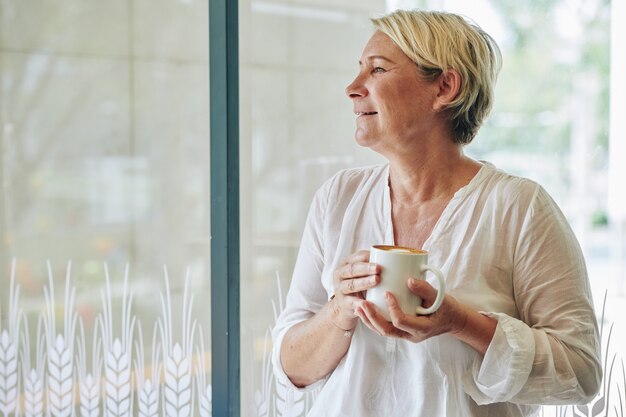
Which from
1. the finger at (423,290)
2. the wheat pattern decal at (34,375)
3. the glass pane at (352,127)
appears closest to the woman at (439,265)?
the finger at (423,290)

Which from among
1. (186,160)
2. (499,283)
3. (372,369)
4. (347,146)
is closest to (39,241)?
(186,160)

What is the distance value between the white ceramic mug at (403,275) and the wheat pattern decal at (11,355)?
1.78m

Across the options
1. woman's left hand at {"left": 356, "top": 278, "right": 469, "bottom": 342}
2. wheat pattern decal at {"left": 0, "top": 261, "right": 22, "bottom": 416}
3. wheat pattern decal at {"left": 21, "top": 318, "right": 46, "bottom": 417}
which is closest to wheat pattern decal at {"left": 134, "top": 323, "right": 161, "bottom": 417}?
wheat pattern decal at {"left": 21, "top": 318, "right": 46, "bottom": 417}

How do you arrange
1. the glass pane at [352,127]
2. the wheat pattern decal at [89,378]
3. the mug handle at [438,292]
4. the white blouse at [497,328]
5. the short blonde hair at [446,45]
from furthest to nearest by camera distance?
the wheat pattern decal at [89,378], the glass pane at [352,127], the short blonde hair at [446,45], the white blouse at [497,328], the mug handle at [438,292]

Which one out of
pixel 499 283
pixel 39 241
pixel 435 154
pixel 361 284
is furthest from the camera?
pixel 39 241

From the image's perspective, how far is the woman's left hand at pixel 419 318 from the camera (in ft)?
4.06

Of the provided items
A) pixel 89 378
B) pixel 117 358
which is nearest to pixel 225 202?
pixel 117 358

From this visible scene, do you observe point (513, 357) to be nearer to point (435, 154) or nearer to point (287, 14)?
point (435, 154)

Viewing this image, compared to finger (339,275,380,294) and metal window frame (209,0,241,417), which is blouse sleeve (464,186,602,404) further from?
metal window frame (209,0,241,417)

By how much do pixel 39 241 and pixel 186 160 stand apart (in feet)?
2.07

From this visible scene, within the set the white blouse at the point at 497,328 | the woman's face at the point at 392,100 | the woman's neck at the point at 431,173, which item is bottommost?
the white blouse at the point at 497,328

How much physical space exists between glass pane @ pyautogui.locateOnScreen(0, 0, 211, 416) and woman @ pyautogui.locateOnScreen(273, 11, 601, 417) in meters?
0.84

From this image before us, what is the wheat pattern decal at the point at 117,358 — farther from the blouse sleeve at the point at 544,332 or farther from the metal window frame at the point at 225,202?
the blouse sleeve at the point at 544,332

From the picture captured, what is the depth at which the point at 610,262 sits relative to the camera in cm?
184
